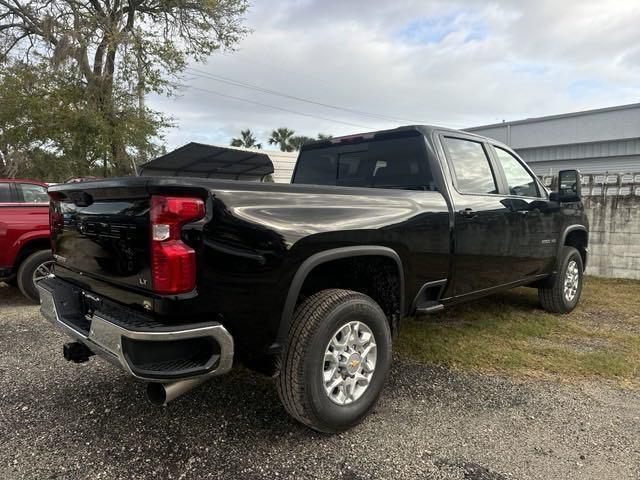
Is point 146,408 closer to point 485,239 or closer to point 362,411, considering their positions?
point 362,411

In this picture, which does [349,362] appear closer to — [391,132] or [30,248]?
[391,132]

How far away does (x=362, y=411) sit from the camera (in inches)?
112

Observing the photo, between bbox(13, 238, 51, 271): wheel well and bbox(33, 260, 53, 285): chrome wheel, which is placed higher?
bbox(13, 238, 51, 271): wheel well

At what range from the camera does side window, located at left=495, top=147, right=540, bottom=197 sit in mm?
4496

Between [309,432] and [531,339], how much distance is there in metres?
2.76

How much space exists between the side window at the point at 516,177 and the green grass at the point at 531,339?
1419mm

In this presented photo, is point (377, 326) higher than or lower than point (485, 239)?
lower

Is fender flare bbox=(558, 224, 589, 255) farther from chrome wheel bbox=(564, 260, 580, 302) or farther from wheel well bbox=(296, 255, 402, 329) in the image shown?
wheel well bbox=(296, 255, 402, 329)

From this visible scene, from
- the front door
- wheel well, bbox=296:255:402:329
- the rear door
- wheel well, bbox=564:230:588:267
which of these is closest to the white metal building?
wheel well, bbox=564:230:588:267

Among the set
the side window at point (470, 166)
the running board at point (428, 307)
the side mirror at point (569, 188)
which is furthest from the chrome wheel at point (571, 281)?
the running board at point (428, 307)

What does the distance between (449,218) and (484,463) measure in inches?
67.6

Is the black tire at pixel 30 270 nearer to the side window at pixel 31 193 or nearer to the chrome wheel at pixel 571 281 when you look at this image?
the side window at pixel 31 193

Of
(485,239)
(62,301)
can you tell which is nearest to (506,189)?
(485,239)

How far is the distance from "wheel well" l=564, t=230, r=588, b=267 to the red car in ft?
20.7
